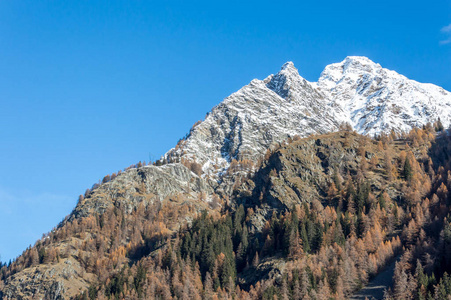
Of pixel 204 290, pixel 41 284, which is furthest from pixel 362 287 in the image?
pixel 41 284

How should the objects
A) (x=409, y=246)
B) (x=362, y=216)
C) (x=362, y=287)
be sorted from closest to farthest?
1. (x=362, y=287)
2. (x=409, y=246)
3. (x=362, y=216)

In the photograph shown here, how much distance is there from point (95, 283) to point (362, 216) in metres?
103

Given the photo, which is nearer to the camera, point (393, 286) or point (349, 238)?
point (393, 286)

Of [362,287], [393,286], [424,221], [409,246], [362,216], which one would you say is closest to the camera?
[393,286]

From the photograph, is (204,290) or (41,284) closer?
(204,290)

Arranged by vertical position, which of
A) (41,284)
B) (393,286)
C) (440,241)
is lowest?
(393,286)

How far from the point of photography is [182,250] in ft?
637

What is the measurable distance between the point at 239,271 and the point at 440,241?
224ft

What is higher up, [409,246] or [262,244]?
[262,244]

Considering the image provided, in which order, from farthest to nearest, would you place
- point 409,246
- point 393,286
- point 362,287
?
point 409,246 → point 362,287 → point 393,286

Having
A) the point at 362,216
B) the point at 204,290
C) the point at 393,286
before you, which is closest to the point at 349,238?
the point at 362,216

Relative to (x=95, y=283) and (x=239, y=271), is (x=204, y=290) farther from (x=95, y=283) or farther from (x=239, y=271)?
(x=95, y=283)

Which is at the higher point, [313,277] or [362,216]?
[362,216]

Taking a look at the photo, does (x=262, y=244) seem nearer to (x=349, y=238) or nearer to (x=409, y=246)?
(x=349, y=238)
